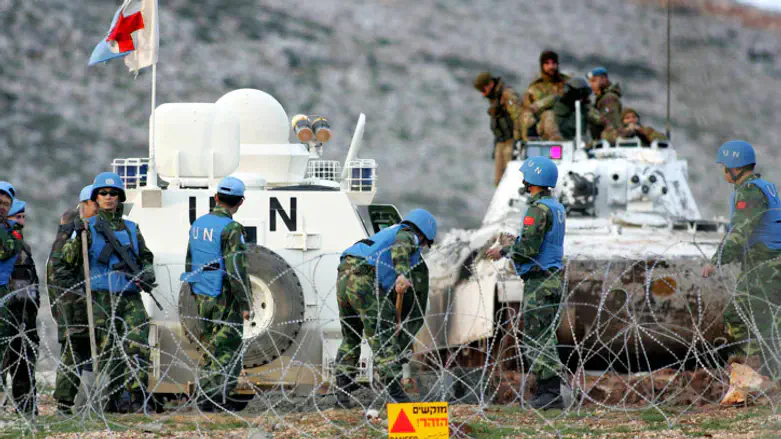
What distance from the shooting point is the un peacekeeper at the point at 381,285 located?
1230 cm

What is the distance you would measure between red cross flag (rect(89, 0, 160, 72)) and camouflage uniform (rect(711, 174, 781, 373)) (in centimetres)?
588

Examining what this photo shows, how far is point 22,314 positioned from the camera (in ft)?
41.9

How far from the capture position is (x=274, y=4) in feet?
167

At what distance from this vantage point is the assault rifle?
41.0 ft

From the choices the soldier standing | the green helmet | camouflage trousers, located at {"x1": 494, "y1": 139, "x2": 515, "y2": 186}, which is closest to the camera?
the soldier standing

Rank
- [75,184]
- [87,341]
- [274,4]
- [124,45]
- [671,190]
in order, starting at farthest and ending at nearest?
[274,4] < [75,184] < [671,190] < [124,45] < [87,341]

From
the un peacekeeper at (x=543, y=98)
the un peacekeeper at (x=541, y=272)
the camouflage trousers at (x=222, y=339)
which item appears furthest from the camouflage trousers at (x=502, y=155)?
the camouflage trousers at (x=222, y=339)

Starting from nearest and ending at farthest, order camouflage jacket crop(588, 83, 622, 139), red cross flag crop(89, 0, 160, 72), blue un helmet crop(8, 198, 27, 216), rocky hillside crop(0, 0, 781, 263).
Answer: blue un helmet crop(8, 198, 27, 216) < red cross flag crop(89, 0, 160, 72) < camouflage jacket crop(588, 83, 622, 139) < rocky hillside crop(0, 0, 781, 263)

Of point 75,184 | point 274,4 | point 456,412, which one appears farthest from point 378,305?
point 274,4

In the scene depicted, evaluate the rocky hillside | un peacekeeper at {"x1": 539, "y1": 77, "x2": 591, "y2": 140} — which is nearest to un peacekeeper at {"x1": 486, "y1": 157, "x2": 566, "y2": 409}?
un peacekeeper at {"x1": 539, "y1": 77, "x2": 591, "y2": 140}

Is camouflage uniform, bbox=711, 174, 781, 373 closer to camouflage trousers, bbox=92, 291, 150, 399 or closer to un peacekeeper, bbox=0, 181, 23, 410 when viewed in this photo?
camouflage trousers, bbox=92, 291, 150, 399

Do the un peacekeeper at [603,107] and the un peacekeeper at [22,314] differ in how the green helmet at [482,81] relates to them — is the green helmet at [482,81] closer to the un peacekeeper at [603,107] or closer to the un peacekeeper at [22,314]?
the un peacekeeper at [603,107]

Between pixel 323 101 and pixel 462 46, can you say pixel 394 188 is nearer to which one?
pixel 323 101

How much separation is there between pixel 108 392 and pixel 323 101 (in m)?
34.7
